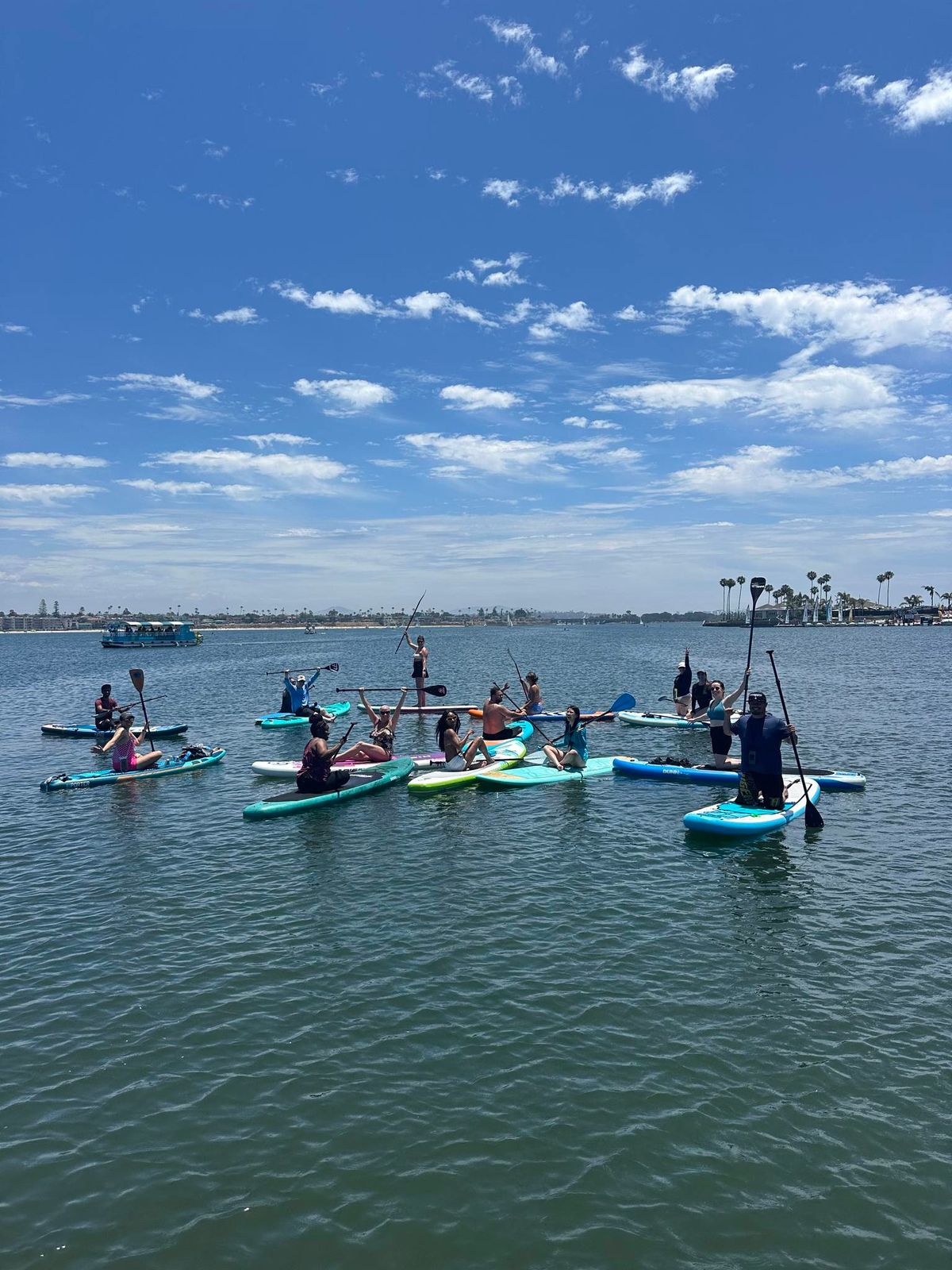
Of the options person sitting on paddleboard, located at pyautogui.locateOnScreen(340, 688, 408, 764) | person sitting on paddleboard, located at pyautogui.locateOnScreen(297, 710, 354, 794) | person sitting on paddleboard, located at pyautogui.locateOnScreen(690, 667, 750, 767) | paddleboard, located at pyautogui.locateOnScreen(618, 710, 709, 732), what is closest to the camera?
person sitting on paddleboard, located at pyautogui.locateOnScreen(297, 710, 354, 794)

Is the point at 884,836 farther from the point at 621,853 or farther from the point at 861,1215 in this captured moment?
the point at 861,1215

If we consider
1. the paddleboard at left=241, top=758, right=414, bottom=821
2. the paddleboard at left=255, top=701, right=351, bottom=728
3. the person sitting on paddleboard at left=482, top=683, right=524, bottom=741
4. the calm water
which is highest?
the person sitting on paddleboard at left=482, top=683, right=524, bottom=741

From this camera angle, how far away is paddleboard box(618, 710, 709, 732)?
97.9 feet

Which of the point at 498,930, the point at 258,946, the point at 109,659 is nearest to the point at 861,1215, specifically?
the point at 498,930

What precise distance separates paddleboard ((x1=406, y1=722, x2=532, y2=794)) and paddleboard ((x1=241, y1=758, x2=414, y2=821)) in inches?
34.2

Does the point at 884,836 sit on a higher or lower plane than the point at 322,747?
lower

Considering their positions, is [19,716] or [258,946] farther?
[19,716]

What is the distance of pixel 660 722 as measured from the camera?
30.8 metres

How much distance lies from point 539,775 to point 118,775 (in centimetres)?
1174

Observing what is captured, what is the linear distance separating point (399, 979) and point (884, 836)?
11.4 m

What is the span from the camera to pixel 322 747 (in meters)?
19.2

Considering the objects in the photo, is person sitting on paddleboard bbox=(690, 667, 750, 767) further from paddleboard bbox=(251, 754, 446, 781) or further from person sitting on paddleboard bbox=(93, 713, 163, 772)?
person sitting on paddleboard bbox=(93, 713, 163, 772)

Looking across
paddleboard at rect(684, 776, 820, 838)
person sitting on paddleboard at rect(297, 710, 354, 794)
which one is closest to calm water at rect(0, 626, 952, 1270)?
paddleboard at rect(684, 776, 820, 838)

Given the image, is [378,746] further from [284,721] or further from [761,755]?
[284,721]
